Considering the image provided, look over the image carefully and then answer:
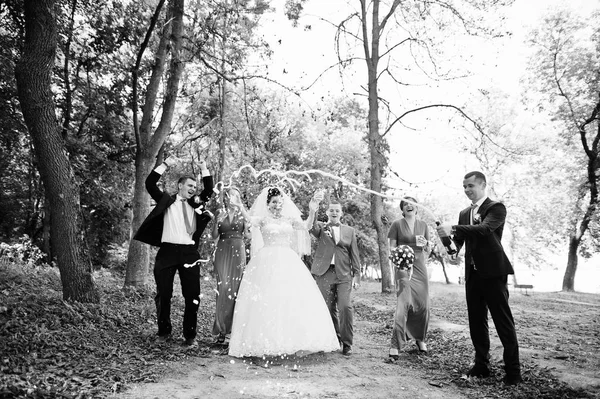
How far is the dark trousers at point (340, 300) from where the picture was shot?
7098 millimetres

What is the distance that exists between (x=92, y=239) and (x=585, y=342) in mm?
19590

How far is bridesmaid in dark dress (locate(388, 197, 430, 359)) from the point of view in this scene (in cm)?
693

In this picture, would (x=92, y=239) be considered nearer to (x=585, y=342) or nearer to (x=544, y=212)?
(x=585, y=342)

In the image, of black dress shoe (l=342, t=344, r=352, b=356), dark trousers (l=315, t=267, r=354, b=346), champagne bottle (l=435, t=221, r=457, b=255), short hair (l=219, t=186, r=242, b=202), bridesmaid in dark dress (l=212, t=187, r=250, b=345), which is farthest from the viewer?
bridesmaid in dark dress (l=212, t=187, r=250, b=345)

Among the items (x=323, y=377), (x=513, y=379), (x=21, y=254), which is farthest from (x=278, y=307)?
(x=21, y=254)

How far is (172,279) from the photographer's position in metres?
6.73

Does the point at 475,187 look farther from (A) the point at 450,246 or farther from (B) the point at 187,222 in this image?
(B) the point at 187,222

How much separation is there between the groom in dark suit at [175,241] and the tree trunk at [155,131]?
463 cm

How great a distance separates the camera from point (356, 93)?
1664cm

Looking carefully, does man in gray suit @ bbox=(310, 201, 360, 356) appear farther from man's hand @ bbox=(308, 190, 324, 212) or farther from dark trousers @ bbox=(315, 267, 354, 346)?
man's hand @ bbox=(308, 190, 324, 212)

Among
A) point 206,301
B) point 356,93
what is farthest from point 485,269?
point 356,93

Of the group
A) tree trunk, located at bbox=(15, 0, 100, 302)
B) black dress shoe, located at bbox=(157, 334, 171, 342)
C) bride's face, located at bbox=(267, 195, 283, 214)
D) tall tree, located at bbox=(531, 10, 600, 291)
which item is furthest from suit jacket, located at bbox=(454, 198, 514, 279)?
tall tree, located at bbox=(531, 10, 600, 291)

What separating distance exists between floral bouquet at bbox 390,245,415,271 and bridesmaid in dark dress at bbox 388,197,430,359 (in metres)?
0.14

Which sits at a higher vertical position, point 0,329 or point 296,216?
point 296,216
